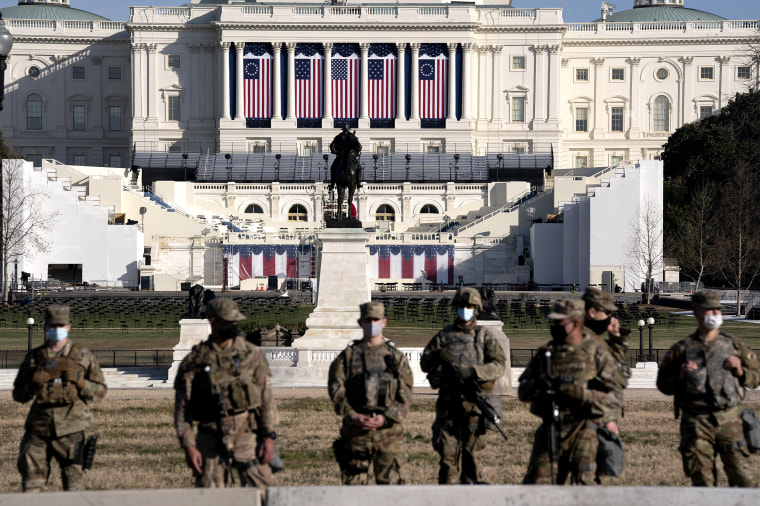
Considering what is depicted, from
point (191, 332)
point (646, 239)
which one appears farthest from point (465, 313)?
point (646, 239)

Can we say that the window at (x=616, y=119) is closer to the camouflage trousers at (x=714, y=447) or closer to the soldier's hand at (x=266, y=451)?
the camouflage trousers at (x=714, y=447)

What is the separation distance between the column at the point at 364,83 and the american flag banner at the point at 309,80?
13.2 ft

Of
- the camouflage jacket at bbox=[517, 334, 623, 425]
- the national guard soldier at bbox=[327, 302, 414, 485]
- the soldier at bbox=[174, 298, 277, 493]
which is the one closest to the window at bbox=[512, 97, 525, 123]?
the national guard soldier at bbox=[327, 302, 414, 485]

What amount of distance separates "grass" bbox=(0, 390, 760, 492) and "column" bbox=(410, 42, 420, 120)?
319ft

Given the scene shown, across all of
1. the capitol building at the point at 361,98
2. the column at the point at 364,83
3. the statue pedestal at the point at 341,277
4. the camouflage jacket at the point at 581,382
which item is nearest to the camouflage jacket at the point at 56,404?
the camouflage jacket at the point at 581,382

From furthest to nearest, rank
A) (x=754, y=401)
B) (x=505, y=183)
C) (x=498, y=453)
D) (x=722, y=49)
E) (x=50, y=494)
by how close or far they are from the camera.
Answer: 1. (x=722, y=49)
2. (x=505, y=183)
3. (x=754, y=401)
4. (x=498, y=453)
5. (x=50, y=494)

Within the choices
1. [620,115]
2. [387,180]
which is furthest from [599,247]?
[620,115]

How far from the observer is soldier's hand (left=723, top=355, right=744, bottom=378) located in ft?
45.7

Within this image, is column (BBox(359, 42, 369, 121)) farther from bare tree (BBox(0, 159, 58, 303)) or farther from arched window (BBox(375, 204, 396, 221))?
bare tree (BBox(0, 159, 58, 303))

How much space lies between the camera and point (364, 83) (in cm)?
12412

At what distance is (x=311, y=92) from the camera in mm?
123625

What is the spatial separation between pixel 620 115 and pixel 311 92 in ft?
108

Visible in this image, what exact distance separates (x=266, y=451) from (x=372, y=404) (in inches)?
55.1

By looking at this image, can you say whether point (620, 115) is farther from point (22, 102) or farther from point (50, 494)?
point (50, 494)
